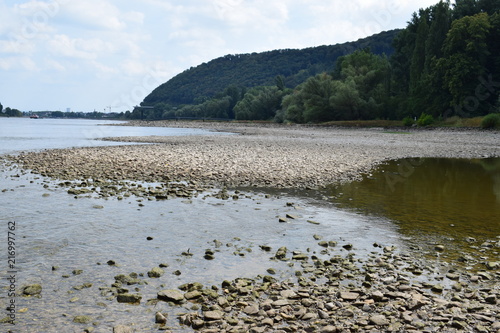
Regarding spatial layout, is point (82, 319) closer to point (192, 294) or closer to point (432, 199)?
point (192, 294)

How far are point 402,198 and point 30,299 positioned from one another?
13.8 m

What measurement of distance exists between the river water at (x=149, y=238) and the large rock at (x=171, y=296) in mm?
181

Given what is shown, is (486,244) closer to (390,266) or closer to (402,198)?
(390,266)

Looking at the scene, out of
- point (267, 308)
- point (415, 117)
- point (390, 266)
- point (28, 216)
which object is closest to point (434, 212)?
point (390, 266)

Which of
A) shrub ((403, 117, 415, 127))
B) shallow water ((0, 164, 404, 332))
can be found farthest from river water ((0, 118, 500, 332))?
shrub ((403, 117, 415, 127))

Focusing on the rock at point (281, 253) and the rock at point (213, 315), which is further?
the rock at point (281, 253)

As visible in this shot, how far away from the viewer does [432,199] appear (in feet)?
54.2

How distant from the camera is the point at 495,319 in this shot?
6.17m

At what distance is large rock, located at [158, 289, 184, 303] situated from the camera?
6862 mm

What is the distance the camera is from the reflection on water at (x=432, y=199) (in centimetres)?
1179

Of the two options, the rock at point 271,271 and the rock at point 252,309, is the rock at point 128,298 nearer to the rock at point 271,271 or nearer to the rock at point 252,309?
the rock at point 252,309

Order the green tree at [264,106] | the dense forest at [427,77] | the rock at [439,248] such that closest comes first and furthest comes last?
1. the rock at [439,248]
2. the dense forest at [427,77]
3. the green tree at [264,106]

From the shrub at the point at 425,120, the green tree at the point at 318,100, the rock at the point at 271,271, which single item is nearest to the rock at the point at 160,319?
the rock at the point at 271,271

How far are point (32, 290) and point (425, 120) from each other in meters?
78.9
